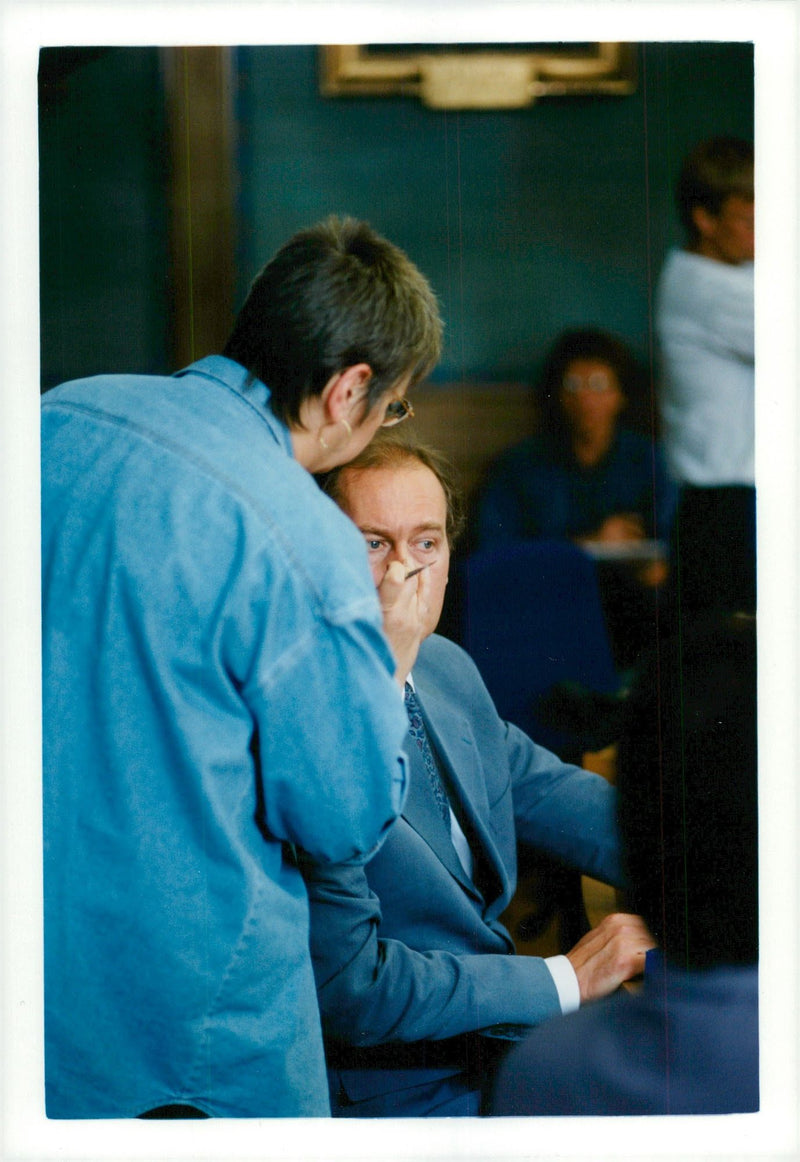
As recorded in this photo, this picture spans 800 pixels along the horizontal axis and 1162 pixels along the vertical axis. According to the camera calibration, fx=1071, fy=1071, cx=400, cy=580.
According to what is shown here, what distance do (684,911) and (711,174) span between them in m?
1.29

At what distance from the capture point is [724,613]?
6.43 ft

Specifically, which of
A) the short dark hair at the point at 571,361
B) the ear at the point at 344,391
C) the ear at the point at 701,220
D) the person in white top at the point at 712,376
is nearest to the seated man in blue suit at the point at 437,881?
the ear at the point at 344,391

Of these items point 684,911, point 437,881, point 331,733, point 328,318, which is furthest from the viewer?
point 684,911

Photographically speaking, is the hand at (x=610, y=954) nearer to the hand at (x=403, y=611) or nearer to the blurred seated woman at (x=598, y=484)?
the blurred seated woman at (x=598, y=484)

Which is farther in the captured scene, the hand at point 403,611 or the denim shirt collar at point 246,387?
the hand at point 403,611

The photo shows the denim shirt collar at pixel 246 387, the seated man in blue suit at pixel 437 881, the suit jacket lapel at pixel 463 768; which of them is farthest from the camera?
the suit jacket lapel at pixel 463 768

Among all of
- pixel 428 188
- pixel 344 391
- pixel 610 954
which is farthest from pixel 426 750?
pixel 428 188

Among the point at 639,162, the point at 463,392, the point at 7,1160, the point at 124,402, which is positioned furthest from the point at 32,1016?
the point at 639,162

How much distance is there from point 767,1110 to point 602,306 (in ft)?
4.84

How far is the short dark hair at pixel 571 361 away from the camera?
6.13 ft

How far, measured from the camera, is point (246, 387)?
162 cm

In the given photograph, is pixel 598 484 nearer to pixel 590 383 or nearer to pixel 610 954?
pixel 590 383

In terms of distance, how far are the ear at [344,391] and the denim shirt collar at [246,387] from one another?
3.1 inches

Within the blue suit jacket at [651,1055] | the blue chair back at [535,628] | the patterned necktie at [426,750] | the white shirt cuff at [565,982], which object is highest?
the blue chair back at [535,628]
